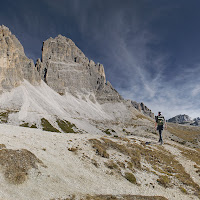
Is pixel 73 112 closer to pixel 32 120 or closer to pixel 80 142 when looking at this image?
pixel 32 120

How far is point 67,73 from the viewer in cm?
16600

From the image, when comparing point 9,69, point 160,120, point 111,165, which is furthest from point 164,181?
point 9,69

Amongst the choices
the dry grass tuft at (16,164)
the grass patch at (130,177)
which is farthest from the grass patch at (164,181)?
the dry grass tuft at (16,164)

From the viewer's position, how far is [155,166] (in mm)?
15906

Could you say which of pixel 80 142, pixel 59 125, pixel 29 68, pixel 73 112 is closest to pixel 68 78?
pixel 29 68

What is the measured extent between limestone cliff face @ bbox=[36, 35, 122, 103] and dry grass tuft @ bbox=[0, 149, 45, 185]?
13456 cm

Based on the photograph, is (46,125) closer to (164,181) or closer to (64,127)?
(64,127)

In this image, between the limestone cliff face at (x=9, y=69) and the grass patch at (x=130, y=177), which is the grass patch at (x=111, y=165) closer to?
the grass patch at (x=130, y=177)

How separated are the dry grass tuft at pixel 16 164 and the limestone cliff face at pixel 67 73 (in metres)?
135

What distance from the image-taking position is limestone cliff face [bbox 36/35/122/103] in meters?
152

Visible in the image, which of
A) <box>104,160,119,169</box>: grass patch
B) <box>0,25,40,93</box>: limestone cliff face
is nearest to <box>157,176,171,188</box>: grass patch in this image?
<box>104,160,119,169</box>: grass patch

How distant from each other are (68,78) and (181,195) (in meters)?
163

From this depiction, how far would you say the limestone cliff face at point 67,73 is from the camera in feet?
499

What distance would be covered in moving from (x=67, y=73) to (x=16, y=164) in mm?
165082
